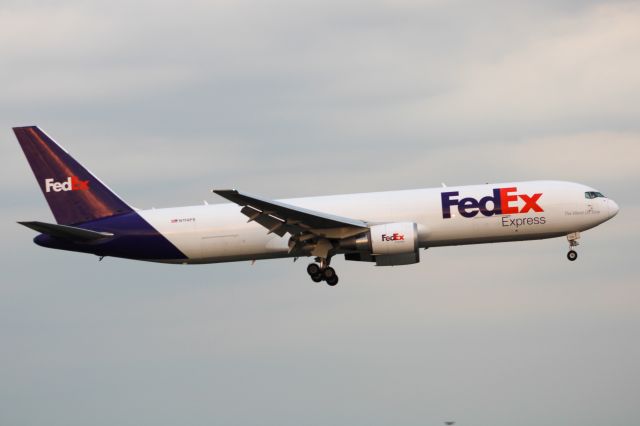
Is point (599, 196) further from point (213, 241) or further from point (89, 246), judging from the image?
point (89, 246)

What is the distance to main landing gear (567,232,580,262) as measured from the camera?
53344 mm

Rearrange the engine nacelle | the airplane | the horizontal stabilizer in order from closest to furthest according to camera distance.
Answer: the engine nacelle
the airplane
the horizontal stabilizer

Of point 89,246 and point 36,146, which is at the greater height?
point 36,146

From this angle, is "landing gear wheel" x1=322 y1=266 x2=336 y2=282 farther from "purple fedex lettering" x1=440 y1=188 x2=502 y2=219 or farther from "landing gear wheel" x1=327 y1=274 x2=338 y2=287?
"purple fedex lettering" x1=440 y1=188 x2=502 y2=219

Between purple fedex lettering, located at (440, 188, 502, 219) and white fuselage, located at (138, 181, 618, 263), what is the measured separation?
0.05 m

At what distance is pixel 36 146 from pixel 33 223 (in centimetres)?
682

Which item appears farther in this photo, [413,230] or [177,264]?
[177,264]

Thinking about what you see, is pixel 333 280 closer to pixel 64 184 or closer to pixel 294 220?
pixel 294 220

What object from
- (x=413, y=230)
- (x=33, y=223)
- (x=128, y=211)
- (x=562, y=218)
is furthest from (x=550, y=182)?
(x=33, y=223)

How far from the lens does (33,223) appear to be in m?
52.5

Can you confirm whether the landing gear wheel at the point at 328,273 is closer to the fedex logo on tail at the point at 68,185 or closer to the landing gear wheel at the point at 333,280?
the landing gear wheel at the point at 333,280

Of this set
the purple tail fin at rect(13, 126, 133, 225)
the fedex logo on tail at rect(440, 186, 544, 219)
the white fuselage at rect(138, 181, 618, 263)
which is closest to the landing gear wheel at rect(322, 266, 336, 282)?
the white fuselage at rect(138, 181, 618, 263)

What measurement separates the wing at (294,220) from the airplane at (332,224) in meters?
0.05

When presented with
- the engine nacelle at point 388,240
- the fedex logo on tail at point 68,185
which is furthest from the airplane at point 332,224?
the fedex logo on tail at point 68,185
